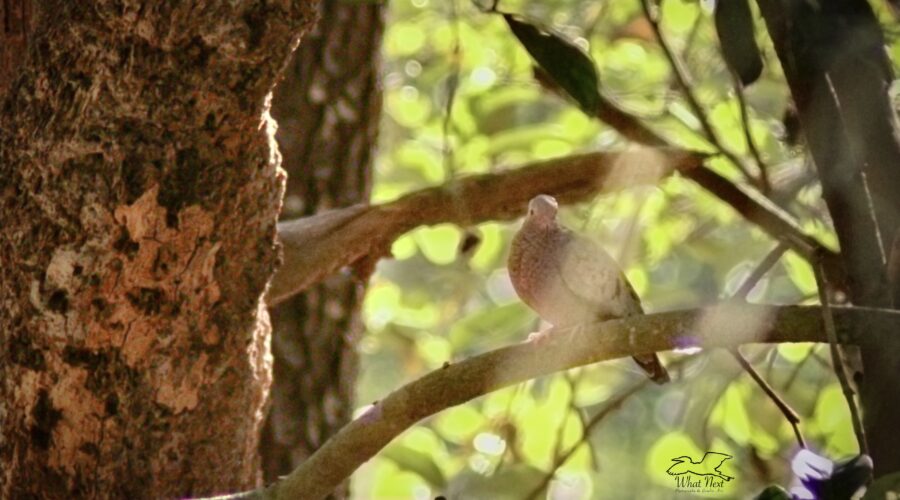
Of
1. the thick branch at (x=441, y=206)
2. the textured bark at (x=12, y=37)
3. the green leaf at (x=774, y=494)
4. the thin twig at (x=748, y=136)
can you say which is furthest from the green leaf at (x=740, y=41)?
the textured bark at (x=12, y=37)

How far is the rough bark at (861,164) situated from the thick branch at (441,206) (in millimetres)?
372


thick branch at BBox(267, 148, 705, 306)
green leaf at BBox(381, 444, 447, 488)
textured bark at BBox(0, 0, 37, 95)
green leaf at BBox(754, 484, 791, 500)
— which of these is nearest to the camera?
green leaf at BBox(754, 484, 791, 500)

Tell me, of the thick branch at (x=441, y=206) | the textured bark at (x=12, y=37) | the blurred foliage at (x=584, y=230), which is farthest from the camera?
the blurred foliage at (x=584, y=230)

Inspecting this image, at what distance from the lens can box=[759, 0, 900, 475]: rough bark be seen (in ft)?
3.95

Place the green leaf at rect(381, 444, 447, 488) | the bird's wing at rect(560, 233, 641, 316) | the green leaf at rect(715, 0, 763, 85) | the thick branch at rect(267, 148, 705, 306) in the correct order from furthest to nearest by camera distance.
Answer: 1. the green leaf at rect(381, 444, 447, 488)
2. the bird's wing at rect(560, 233, 641, 316)
3. the thick branch at rect(267, 148, 705, 306)
4. the green leaf at rect(715, 0, 763, 85)

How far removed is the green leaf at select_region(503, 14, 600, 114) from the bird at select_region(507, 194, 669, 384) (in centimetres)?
60

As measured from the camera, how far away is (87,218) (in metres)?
1.33

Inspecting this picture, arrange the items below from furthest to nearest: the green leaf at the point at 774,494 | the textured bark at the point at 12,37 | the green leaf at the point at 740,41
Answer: the textured bark at the point at 12,37
the green leaf at the point at 740,41
the green leaf at the point at 774,494

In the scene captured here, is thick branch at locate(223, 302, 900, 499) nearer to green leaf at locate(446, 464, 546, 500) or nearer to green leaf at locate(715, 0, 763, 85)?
green leaf at locate(715, 0, 763, 85)

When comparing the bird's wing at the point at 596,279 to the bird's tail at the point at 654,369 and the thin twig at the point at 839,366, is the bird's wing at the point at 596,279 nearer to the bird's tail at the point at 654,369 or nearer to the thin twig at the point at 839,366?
the bird's tail at the point at 654,369

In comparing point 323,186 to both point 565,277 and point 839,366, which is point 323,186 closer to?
point 565,277

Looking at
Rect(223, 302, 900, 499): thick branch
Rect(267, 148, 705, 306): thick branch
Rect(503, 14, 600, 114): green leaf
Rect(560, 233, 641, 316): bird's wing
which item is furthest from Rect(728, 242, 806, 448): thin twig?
Rect(560, 233, 641, 316): bird's wing

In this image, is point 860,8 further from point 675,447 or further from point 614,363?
point 614,363

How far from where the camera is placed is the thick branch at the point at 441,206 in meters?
1.73
